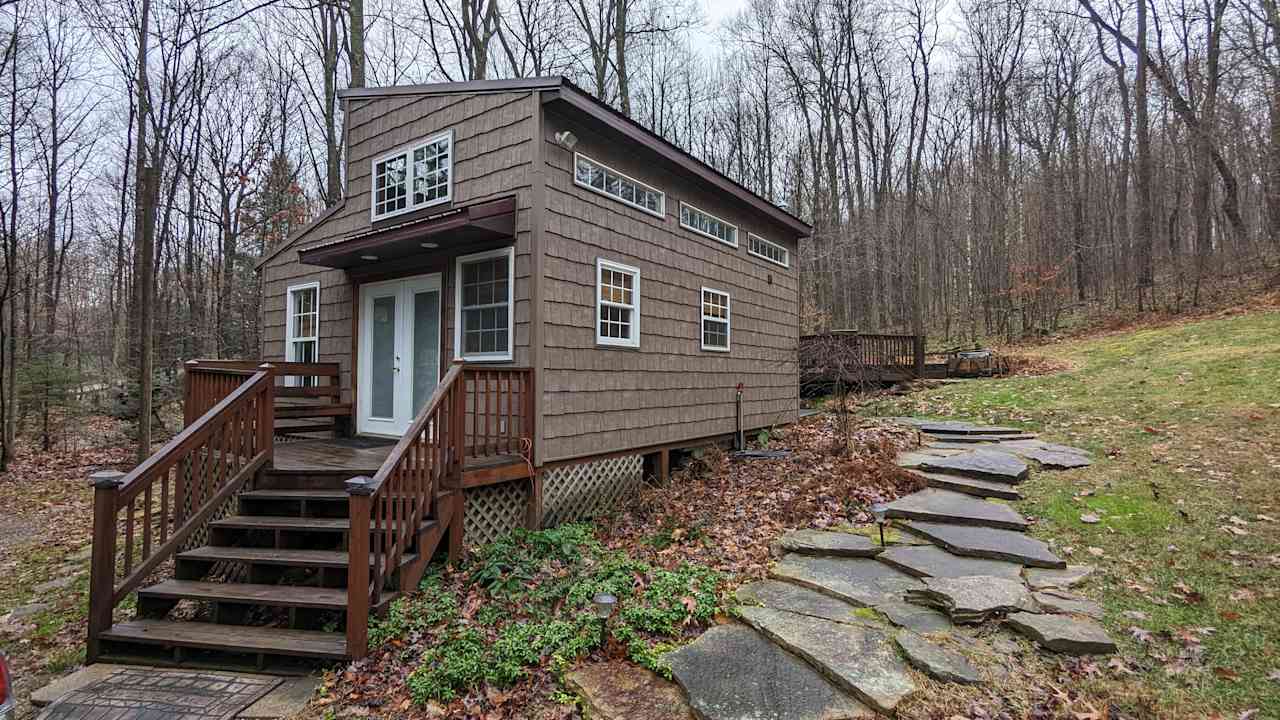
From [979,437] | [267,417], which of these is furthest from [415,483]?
[979,437]

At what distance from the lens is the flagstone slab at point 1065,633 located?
3.08m

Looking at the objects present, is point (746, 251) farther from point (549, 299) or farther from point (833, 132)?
point (833, 132)

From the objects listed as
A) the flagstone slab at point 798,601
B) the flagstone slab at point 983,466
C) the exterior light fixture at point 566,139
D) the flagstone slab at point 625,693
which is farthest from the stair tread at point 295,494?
the flagstone slab at point 983,466

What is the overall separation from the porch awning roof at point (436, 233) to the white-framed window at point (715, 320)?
3.71 meters

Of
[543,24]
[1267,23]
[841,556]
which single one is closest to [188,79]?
[543,24]

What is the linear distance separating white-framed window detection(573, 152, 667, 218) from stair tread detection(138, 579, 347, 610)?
463 centimetres

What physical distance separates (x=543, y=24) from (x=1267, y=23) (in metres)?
18.3

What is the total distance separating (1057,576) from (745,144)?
22.7 metres

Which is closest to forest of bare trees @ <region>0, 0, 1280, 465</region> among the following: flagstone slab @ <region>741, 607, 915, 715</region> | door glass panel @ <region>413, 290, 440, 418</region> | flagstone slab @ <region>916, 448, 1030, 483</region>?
door glass panel @ <region>413, 290, 440, 418</region>

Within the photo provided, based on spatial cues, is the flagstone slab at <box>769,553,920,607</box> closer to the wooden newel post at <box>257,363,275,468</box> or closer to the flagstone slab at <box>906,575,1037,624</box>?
the flagstone slab at <box>906,575,1037,624</box>

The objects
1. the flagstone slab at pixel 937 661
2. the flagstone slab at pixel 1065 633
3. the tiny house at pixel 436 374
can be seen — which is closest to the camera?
the flagstone slab at pixel 937 661

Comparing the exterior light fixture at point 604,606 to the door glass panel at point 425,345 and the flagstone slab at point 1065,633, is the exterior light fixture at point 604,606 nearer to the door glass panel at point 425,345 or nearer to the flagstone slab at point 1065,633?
the flagstone slab at point 1065,633

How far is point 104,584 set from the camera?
417cm

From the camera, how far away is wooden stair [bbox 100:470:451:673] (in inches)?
156
